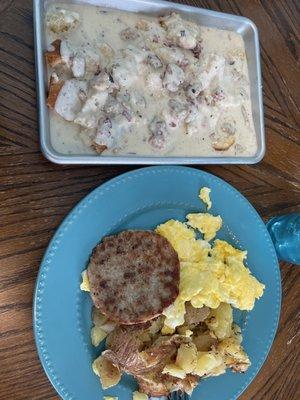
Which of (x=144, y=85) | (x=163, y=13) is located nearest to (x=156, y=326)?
(x=144, y=85)

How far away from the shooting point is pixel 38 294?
3.75ft

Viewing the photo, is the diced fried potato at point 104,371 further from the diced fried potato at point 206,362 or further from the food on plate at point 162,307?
the diced fried potato at point 206,362

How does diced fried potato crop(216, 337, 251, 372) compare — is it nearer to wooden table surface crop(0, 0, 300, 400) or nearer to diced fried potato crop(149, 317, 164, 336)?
diced fried potato crop(149, 317, 164, 336)

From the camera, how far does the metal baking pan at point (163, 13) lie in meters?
1.18

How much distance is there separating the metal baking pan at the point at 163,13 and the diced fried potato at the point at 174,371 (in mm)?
457

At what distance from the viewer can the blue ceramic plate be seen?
3.81 feet

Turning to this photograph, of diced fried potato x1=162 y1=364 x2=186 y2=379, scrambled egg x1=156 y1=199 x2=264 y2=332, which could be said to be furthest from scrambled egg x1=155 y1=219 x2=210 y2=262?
diced fried potato x1=162 y1=364 x2=186 y2=379

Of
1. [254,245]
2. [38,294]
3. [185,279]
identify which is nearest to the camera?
[38,294]

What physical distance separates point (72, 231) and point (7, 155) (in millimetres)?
223

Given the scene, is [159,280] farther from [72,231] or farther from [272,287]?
[272,287]

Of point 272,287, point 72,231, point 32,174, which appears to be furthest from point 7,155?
point 272,287

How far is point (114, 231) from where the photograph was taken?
125 cm

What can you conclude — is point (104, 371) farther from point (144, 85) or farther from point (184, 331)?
point (144, 85)

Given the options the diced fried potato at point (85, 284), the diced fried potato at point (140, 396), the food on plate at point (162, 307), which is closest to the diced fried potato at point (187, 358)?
the food on plate at point (162, 307)
